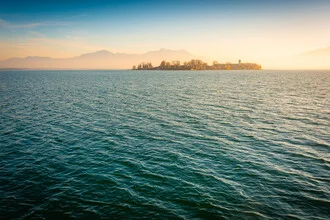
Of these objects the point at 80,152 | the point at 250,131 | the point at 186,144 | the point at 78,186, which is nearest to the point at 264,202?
the point at 186,144

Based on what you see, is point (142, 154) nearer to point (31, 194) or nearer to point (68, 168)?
point (68, 168)

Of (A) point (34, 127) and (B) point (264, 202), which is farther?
(A) point (34, 127)

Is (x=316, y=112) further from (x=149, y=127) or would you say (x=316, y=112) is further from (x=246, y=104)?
(x=149, y=127)

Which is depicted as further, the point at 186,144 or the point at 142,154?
the point at 186,144

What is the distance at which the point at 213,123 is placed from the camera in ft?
119

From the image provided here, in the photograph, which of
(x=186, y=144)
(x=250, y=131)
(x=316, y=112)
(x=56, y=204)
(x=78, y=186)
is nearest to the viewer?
(x=56, y=204)

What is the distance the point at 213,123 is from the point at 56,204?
26.9 meters

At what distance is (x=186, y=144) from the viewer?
2727 centimetres

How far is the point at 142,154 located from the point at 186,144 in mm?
6191

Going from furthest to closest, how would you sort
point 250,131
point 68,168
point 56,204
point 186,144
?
point 250,131, point 186,144, point 68,168, point 56,204

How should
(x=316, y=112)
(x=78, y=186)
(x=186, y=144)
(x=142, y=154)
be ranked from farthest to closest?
(x=316, y=112)
(x=186, y=144)
(x=142, y=154)
(x=78, y=186)

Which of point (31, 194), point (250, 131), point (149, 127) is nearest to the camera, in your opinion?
point (31, 194)

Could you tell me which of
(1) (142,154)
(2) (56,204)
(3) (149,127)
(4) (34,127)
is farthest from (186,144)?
(4) (34,127)

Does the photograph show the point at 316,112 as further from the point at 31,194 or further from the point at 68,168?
the point at 31,194
